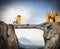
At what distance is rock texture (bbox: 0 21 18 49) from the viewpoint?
3734 millimetres

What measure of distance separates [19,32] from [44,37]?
548 millimetres

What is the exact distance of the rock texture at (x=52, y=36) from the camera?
3.85 meters

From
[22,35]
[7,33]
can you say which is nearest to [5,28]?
[7,33]

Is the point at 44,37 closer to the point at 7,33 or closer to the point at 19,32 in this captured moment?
the point at 19,32

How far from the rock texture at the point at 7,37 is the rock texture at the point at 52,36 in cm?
65

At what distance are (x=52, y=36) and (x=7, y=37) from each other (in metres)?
0.94

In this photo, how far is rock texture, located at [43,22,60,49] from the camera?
152 inches

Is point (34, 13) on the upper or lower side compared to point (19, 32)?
upper

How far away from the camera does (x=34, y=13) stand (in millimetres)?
4156

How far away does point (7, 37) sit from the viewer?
381 cm

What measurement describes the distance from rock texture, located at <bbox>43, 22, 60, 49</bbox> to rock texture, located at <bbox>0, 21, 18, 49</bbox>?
2.14ft

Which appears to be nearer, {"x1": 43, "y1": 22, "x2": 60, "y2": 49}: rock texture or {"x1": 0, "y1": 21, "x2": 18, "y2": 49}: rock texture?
{"x1": 0, "y1": 21, "x2": 18, "y2": 49}: rock texture

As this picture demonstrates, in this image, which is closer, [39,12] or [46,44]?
[46,44]

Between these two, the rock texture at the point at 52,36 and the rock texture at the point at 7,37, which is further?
the rock texture at the point at 52,36
